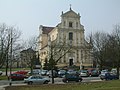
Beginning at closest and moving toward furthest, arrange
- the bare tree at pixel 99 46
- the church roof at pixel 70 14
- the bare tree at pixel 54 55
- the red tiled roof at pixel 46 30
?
the bare tree at pixel 54 55, the bare tree at pixel 99 46, the church roof at pixel 70 14, the red tiled roof at pixel 46 30

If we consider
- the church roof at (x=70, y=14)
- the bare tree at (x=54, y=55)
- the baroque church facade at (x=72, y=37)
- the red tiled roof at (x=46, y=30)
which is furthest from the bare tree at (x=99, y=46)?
the red tiled roof at (x=46, y=30)

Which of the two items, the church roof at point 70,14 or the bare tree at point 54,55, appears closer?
the bare tree at point 54,55

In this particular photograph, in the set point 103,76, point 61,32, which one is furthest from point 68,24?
point 103,76

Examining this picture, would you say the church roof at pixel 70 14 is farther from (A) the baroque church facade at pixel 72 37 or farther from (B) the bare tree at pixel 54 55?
(B) the bare tree at pixel 54 55

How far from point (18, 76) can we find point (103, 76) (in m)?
16.0

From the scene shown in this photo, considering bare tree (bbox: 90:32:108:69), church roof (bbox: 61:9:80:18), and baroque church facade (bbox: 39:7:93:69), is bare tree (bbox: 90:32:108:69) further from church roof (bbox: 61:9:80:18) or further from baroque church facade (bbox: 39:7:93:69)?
church roof (bbox: 61:9:80:18)

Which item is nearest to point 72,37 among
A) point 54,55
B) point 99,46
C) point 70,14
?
point 70,14

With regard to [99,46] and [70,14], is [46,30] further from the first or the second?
[99,46]

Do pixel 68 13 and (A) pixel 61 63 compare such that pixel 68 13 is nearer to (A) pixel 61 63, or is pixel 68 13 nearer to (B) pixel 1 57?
(A) pixel 61 63

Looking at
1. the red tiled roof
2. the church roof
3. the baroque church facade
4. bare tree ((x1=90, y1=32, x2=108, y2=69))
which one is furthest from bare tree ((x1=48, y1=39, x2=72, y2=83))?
the red tiled roof

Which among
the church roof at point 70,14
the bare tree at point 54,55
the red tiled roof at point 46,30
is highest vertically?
the church roof at point 70,14

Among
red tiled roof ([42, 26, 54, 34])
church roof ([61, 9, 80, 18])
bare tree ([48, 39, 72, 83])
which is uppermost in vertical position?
church roof ([61, 9, 80, 18])

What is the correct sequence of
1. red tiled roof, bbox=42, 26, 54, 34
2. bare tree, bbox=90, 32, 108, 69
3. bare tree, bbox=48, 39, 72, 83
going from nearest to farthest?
bare tree, bbox=48, 39, 72, 83, bare tree, bbox=90, 32, 108, 69, red tiled roof, bbox=42, 26, 54, 34

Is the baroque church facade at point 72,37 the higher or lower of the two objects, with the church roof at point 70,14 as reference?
lower
